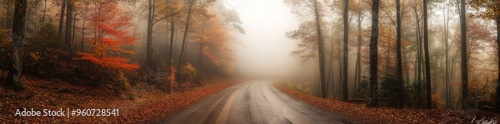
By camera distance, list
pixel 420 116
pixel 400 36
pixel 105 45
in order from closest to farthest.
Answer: pixel 420 116, pixel 105 45, pixel 400 36

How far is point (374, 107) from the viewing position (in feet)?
40.4

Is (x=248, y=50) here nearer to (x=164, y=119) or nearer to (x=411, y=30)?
(x=411, y=30)

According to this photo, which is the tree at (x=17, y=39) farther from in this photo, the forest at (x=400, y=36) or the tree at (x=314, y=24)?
the tree at (x=314, y=24)

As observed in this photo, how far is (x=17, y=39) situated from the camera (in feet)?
33.9

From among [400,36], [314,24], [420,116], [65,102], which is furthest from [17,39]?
[400,36]

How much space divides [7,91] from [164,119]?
592 centimetres

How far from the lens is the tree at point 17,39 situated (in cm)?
1030

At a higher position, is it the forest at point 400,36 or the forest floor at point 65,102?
the forest at point 400,36

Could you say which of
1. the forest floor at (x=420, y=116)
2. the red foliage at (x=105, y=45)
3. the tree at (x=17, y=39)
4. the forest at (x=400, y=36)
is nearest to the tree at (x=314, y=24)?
the forest at (x=400, y=36)

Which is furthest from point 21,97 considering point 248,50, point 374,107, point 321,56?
point 248,50

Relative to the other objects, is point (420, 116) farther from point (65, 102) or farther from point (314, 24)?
point (65, 102)

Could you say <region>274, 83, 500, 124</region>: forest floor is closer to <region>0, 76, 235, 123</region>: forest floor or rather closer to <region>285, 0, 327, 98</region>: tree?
<region>0, 76, 235, 123</region>: forest floor

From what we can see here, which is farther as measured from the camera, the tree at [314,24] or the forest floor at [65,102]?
the tree at [314,24]

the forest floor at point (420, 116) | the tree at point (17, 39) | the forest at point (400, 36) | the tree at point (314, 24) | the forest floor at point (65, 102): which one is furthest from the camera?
the tree at point (314, 24)
